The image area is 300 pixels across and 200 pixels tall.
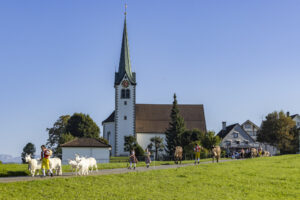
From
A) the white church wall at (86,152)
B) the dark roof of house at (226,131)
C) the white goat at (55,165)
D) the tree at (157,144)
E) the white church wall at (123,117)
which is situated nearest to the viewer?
the white goat at (55,165)

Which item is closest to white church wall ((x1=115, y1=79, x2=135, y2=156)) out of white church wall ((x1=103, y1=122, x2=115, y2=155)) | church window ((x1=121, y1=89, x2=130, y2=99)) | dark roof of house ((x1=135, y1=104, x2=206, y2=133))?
church window ((x1=121, y1=89, x2=130, y2=99))

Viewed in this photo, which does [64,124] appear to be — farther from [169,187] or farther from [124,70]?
[169,187]

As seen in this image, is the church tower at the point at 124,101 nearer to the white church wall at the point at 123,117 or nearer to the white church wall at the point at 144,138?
the white church wall at the point at 123,117

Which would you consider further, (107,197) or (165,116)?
(165,116)

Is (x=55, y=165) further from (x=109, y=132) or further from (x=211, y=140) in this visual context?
(x=109, y=132)

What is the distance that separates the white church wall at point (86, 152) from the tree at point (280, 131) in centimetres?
3956

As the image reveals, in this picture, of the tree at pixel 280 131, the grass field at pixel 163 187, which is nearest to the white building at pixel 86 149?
the grass field at pixel 163 187

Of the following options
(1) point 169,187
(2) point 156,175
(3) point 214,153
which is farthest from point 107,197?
(3) point 214,153

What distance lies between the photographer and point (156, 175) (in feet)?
81.0

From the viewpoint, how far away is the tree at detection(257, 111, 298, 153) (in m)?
83.8

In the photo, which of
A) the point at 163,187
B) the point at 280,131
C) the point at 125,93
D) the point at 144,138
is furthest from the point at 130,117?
the point at 163,187

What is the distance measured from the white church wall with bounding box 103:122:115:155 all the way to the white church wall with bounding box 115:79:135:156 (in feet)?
11.0

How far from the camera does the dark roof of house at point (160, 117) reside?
92.4 m

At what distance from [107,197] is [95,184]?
10.1 ft
